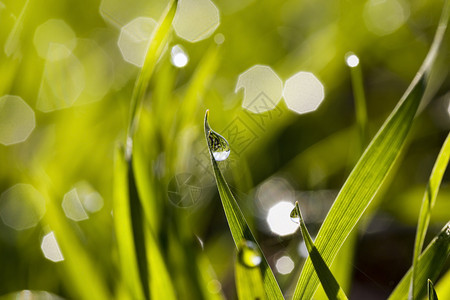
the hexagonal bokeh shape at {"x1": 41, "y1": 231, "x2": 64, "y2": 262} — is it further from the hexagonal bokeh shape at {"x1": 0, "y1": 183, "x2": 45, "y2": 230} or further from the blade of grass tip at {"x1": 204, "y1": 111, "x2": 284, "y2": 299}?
the blade of grass tip at {"x1": 204, "y1": 111, "x2": 284, "y2": 299}

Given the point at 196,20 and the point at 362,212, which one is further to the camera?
the point at 196,20

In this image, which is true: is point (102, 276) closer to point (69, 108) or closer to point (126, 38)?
point (69, 108)

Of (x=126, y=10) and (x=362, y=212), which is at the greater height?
(x=126, y=10)

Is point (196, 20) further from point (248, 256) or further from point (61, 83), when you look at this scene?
point (248, 256)

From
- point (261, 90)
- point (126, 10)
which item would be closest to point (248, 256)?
point (261, 90)

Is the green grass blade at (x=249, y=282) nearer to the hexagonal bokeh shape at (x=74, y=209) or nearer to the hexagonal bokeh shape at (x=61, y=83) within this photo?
the hexagonal bokeh shape at (x=74, y=209)

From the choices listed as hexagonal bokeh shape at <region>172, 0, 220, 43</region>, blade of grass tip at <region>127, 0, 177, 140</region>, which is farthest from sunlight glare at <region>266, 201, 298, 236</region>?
hexagonal bokeh shape at <region>172, 0, 220, 43</region>
